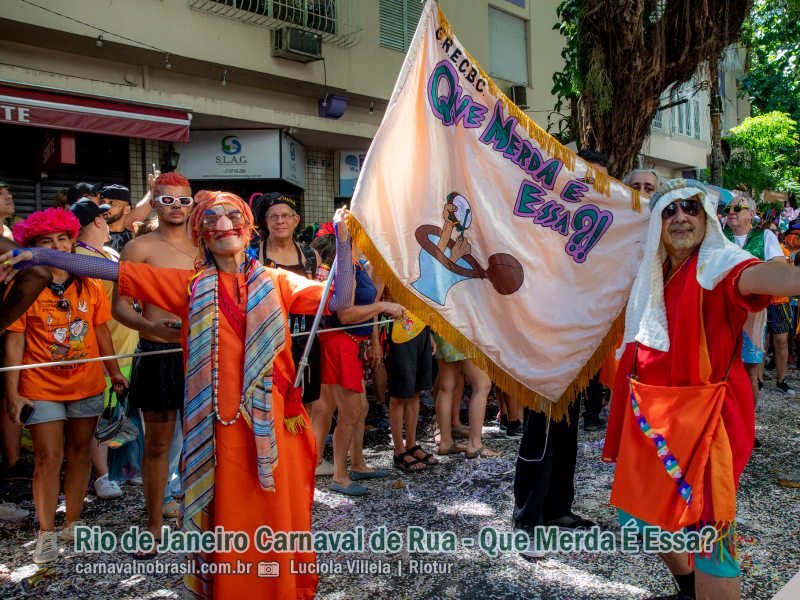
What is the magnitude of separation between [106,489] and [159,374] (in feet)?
5.13

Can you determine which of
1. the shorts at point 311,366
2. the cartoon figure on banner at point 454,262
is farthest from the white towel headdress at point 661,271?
the shorts at point 311,366

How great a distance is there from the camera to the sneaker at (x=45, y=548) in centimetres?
356

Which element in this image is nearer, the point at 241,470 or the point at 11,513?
the point at 241,470

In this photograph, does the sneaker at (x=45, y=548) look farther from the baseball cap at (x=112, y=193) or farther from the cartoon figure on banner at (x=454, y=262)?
the baseball cap at (x=112, y=193)

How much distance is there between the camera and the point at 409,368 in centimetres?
536

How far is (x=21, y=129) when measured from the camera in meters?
9.52

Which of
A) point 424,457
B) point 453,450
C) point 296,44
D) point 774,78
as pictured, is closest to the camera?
point 424,457

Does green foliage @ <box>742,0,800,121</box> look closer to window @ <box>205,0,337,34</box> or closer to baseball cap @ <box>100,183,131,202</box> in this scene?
window @ <box>205,0,337,34</box>

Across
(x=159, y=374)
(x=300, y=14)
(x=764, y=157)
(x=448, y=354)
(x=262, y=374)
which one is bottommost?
(x=448, y=354)

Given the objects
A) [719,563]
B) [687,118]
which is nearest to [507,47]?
[687,118]

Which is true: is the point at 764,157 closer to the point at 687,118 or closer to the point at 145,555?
the point at 687,118

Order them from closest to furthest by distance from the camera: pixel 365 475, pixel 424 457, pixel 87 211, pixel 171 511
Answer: pixel 171 511 → pixel 87 211 → pixel 365 475 → pixel 424 457

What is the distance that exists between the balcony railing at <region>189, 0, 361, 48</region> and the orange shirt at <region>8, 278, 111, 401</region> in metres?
8.28

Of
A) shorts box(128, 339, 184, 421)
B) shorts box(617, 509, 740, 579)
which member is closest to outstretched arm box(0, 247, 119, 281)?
shorts box(128, 339, 184, 421)
